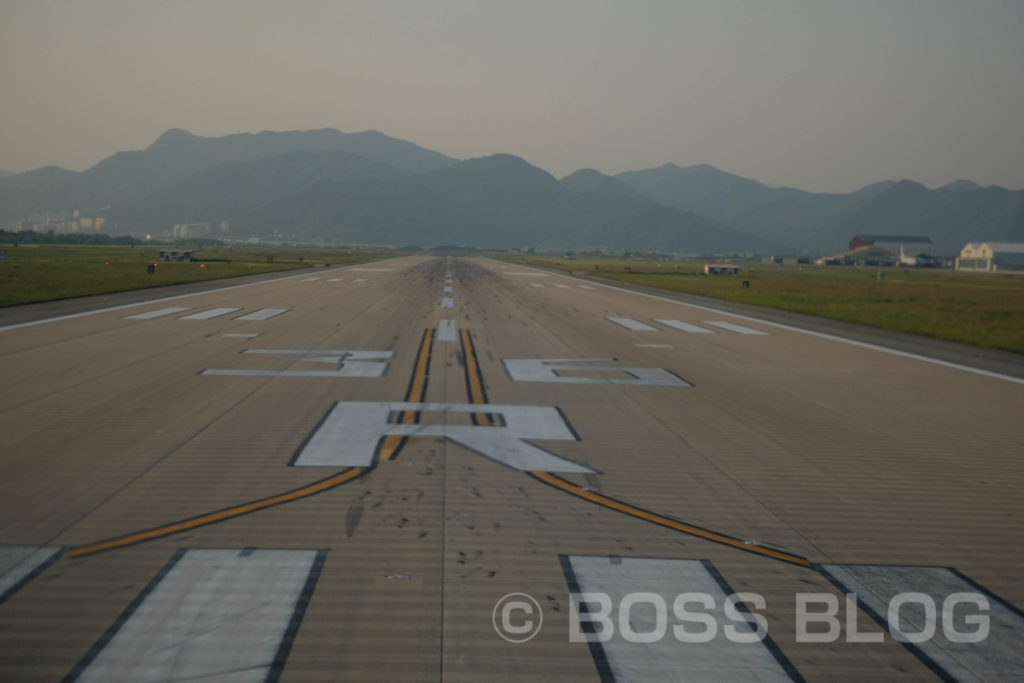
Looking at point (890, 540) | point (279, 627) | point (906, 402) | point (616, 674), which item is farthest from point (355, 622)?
point (906, 402)

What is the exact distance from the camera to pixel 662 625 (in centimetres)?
488

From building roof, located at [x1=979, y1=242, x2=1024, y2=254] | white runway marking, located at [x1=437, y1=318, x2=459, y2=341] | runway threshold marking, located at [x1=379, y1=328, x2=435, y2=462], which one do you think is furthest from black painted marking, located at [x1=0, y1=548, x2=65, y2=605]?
building roof, located at [x1=979, y1=242, x2=1024, y2=254]

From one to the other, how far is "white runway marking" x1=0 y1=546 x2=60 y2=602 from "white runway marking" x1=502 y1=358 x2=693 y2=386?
8.88 meters

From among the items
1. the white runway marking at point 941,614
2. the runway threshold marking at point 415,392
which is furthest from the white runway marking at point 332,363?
the white runway marking at point 941,614

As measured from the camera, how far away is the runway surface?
179 inches

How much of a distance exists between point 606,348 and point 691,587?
13.5 metres

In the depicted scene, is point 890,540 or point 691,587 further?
point 890,540

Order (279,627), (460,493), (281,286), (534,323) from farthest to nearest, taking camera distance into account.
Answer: (281,286), (534,323), (460,493), (279,627)

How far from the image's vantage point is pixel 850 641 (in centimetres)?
477

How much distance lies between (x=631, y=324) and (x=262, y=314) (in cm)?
1175

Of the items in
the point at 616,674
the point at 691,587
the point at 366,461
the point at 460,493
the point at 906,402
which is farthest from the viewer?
the point at 906,402

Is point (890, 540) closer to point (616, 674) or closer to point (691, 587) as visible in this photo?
point (691, 587)

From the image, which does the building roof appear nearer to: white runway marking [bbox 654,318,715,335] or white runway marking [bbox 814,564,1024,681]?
white runway marking [bbox 654,318,715,335]

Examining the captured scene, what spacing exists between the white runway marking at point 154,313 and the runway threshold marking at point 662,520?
1875 centimetres
